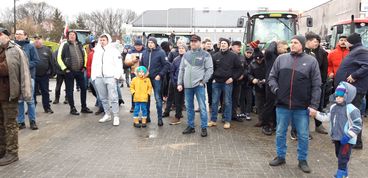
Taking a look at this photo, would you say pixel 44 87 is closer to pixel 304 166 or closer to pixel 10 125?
pixel 10 125

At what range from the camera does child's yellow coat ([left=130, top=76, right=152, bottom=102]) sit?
25.8 ft

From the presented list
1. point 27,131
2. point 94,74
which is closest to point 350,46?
point 94,74

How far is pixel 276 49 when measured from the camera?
22.8 feet

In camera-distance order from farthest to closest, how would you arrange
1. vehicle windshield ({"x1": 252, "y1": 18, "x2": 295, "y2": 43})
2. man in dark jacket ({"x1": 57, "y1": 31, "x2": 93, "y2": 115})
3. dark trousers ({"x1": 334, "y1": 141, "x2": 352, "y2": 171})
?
1. vehicle windshield ({"x1": 252, "y1": 18, "x2": 295, "y2": 43})
2. man in dark jacket ({"x1": 57, "y1": 31, "x2": 93, "y2": 115})
3. dark trousers ({"x1": 334, "y1": 141, "x2": 352, "y2": 171})

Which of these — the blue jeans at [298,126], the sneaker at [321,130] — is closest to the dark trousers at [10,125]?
the blue jeans at [298,126]

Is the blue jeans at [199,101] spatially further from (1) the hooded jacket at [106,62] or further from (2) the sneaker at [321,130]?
(2) the sneaker at [321,130]

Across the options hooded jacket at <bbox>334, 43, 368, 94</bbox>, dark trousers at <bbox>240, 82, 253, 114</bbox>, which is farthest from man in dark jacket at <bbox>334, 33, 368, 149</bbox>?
dark trousers at <bbox>240, 82, 253, 114</bbox>

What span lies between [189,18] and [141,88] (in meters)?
38.1

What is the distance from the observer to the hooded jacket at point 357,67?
6035 millimetres

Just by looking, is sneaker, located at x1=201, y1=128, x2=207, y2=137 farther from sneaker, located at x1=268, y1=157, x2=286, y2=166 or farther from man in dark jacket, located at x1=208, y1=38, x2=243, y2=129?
sneaker, located at x1=268, y1=157, x2=286, y2=166

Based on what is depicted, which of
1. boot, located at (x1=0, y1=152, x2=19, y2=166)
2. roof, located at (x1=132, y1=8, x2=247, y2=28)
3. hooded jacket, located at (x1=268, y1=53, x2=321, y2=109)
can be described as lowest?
boot, located at (x1=0, y1=152, x2=19, y2=166)

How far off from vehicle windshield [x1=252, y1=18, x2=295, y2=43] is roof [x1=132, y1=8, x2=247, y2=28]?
94.1 feet

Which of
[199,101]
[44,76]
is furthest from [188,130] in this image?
[44,76]

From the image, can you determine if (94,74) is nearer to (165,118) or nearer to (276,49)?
(165,118)
